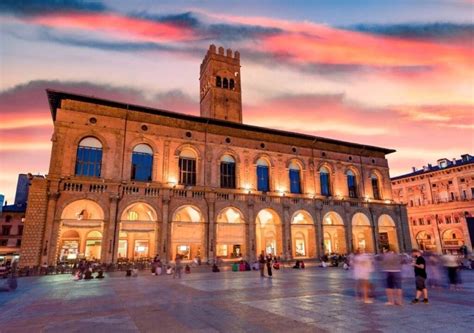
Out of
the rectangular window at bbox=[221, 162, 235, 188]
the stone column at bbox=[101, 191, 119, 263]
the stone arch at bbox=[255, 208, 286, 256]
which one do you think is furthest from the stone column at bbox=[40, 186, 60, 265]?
the stone arch at bbox=[255, 208, 286, 256]

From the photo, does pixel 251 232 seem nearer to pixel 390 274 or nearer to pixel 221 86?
pixel 390 274

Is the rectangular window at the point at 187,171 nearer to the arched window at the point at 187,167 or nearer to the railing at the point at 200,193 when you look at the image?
the arched window at the point at 187,167

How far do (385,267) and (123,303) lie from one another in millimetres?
8769

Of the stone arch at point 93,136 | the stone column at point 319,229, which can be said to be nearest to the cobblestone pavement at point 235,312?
the stone arch at point 93,136

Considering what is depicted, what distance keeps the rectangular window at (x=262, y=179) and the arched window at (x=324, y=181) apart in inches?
302

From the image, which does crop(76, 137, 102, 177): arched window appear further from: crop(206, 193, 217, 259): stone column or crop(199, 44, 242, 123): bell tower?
crop(199, 44, 242, 123): bell tower

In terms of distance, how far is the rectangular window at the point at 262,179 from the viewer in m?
33.2

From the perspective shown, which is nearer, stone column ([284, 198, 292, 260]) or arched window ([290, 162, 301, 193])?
stone column ([284, 198, 292, 260])

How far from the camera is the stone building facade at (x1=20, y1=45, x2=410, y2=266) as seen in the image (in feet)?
81.9

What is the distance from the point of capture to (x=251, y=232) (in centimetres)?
3014

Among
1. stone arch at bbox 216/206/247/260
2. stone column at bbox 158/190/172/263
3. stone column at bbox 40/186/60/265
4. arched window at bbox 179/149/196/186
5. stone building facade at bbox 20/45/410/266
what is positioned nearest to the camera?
stone column at bbox 40/186/60/265

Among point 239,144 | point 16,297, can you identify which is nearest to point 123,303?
point 16,297

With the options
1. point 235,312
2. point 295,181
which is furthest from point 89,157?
point 235,312

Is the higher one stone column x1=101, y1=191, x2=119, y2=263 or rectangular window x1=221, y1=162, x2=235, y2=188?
rectangular window x1=221, y1=162, x2=235, y2=188
